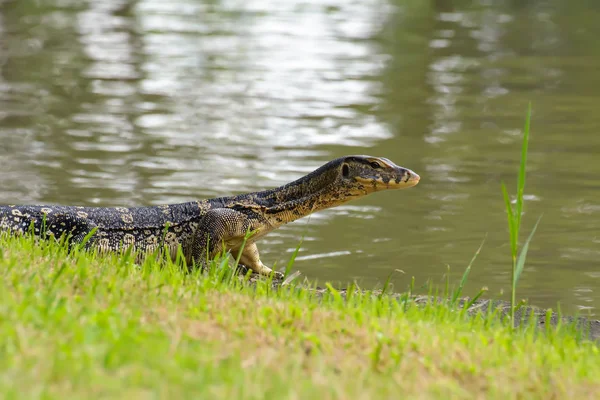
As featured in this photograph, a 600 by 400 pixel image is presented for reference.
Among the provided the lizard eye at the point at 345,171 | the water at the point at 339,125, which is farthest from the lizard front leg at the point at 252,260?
the lizard eye at the point at 345,171

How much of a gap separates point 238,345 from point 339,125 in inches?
522

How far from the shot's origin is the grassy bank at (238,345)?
4.06m

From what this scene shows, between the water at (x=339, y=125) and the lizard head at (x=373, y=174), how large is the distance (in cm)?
153

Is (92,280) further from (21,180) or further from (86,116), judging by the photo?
(86,116)

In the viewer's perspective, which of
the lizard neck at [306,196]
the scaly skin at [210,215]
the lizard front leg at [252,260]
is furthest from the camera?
the lizard front leg at [252,260]

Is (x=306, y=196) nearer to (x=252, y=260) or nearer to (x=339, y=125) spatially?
(x=252, y=260)

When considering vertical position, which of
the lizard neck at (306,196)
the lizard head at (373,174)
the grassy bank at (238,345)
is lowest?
the grassy bank at (238,345)

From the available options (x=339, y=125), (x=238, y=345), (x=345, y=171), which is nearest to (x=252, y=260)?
(x=345, y=171)

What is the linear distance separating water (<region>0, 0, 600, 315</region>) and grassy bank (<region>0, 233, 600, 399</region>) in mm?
3871

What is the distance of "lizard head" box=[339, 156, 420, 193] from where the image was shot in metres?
8.38

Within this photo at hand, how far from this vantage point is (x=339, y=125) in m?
17.8

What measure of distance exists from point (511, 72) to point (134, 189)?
45.2 feet

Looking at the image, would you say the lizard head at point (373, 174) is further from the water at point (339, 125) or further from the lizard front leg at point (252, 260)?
the water at point (339, 125)

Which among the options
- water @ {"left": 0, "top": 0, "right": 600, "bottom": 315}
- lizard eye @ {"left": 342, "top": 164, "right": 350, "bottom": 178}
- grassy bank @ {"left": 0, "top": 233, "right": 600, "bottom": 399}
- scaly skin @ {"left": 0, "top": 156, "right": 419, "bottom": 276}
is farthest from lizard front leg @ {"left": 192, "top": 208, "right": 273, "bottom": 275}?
grassy bank @ {"left": 0, "top": 233, "right": 600, "bottom": 399}
